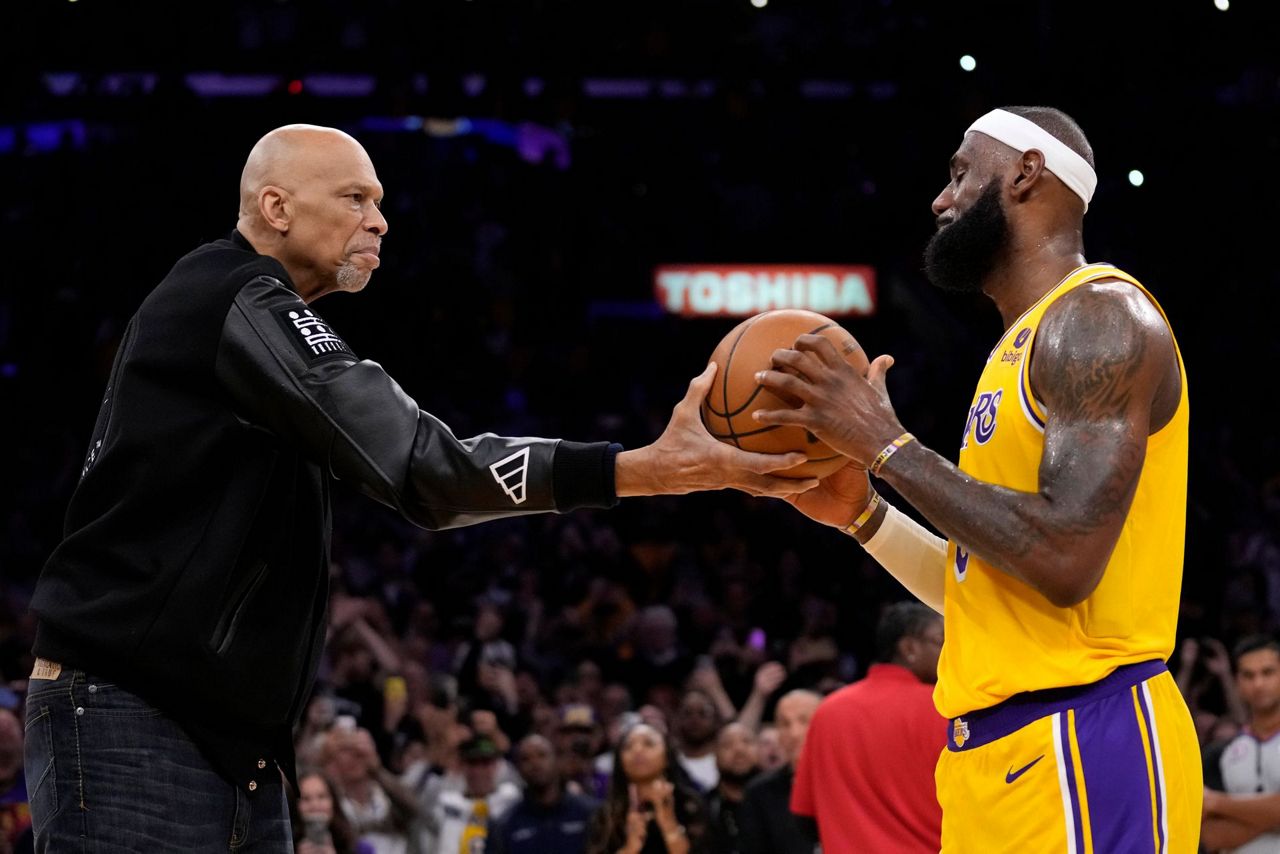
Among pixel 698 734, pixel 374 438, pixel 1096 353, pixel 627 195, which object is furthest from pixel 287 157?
pixel 627 195

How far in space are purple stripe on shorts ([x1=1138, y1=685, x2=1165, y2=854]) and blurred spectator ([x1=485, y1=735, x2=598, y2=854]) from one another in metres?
5.59

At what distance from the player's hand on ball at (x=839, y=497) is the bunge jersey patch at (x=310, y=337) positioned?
50.3 inches

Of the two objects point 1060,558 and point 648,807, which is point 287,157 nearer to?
point 1060,558

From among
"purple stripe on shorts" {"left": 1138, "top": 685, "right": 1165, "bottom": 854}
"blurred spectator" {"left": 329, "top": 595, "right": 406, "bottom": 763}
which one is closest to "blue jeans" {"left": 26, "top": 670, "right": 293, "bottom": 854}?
"purple stripe on shorts" {"left": 1138, "top": 685, "right": 1165, "bottom": 854}

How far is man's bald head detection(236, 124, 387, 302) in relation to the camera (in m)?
3.52

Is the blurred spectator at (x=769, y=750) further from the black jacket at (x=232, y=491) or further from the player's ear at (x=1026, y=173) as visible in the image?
the black jacket at (x=232, y=491)

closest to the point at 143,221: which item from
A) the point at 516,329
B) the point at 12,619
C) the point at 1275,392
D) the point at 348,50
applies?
the point at 348,50

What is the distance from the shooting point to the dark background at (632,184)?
15.0 meters

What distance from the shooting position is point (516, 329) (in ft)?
52.9

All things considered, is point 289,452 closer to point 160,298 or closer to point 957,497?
point 160,298

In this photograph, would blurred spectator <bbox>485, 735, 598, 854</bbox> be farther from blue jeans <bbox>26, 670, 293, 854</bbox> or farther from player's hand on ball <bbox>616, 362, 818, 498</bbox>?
player's hand on ball <bbox>616, 362, 818, 498</bbox>

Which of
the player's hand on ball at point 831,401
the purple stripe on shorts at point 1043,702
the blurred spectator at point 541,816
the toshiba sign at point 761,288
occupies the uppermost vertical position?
the toshiba sign at point 761,288

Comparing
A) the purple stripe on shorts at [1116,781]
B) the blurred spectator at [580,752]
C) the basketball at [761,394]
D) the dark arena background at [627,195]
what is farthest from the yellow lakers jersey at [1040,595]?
the dark arena background at [627,195]

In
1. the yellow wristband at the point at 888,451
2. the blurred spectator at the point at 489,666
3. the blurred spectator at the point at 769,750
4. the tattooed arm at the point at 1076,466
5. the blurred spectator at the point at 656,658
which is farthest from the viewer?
the blurred spectator at the point at 656,658
